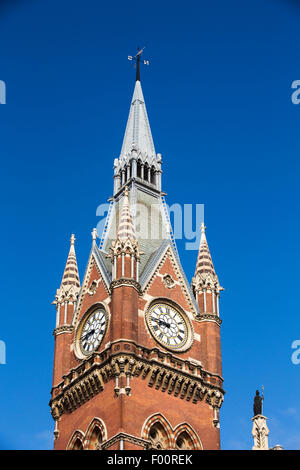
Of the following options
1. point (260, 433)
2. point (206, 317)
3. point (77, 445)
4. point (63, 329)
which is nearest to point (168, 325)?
point (206, 317)

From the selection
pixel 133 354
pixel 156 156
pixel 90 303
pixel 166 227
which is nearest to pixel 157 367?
pixel 133 354

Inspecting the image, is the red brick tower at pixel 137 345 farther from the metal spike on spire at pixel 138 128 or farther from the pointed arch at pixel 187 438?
the metal spike on spire at pixel 138 128

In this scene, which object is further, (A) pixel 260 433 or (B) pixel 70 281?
(B) pixel 70 281

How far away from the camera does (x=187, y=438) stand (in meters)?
68.9

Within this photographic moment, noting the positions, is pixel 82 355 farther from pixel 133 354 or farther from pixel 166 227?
pixel 166 227

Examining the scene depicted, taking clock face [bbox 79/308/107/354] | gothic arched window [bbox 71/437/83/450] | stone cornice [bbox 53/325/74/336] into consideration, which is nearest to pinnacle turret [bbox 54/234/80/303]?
stone cornice [bbox 53/325/74/336]

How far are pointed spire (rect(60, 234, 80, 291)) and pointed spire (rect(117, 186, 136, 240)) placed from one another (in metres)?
4.91

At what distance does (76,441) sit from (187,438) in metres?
6.38

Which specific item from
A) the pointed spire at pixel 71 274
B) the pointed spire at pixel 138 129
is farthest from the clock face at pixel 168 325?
the pointed spire at pixel 138 129

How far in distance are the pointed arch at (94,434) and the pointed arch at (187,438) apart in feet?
14.3

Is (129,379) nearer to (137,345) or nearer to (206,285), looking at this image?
(137,345)

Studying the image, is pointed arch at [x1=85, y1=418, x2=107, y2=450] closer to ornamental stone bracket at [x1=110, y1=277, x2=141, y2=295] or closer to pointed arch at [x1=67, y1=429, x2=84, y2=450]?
pointed arch at [x1=67, y1=429, x2=84, y2=450]

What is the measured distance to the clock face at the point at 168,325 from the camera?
233 feet
